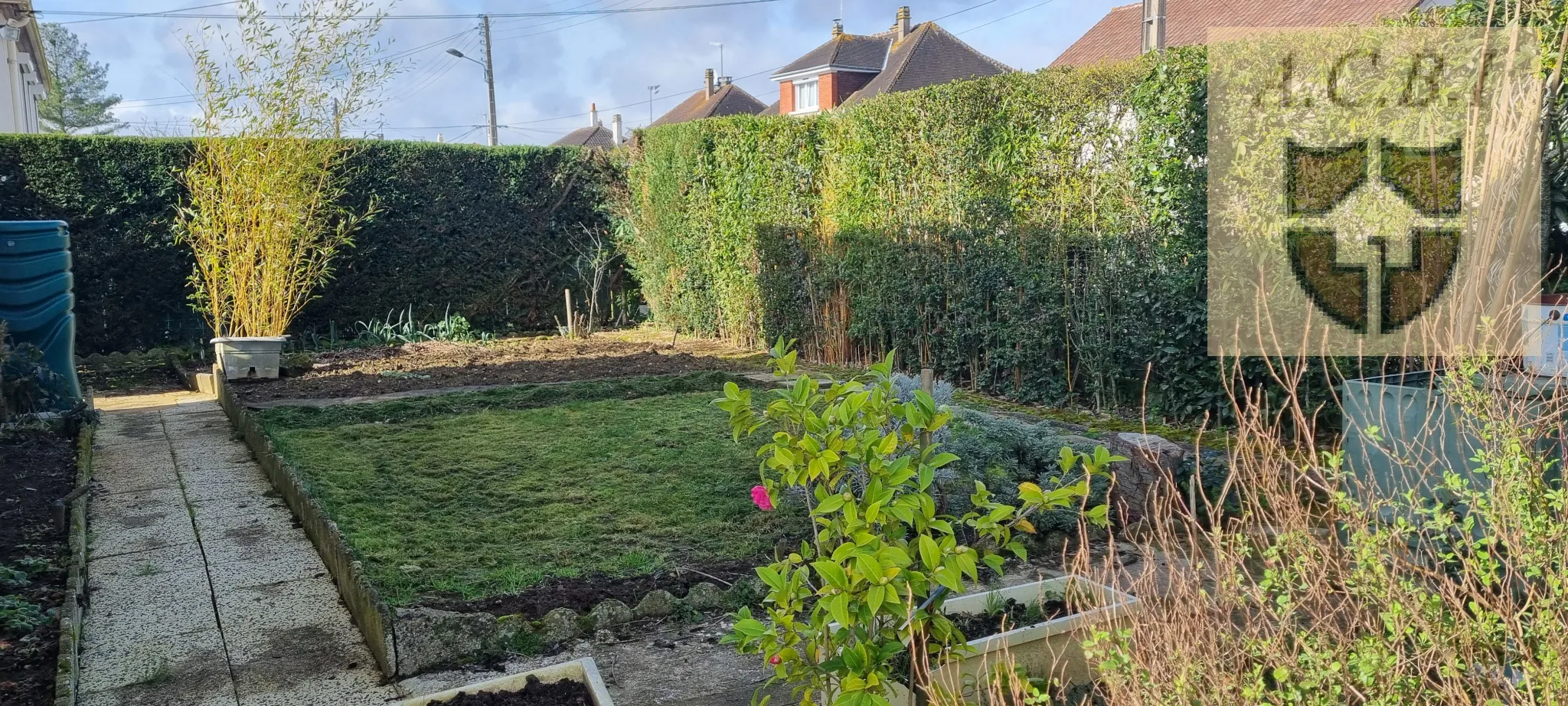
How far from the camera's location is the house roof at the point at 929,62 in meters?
33.3

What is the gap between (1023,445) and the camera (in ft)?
16.3

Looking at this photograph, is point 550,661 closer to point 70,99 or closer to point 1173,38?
point 1173,38

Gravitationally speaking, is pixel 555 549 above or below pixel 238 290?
below

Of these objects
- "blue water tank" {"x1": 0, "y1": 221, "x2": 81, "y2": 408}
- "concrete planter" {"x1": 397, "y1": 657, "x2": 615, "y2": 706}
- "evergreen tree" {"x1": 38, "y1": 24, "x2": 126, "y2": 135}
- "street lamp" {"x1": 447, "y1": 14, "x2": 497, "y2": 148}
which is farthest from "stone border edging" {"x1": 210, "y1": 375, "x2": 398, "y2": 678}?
"evergreen tree" {"x1": 38, "y1": 24, "x2": 126, "y2": 135}

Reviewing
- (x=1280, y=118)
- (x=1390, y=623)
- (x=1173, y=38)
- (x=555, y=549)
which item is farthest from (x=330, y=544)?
(x=1173, y=38)

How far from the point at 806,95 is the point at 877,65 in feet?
9.24

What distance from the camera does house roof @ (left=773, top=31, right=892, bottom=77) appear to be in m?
35.5

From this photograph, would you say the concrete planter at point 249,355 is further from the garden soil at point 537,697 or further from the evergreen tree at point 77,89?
the evergreen tree at point 77,89

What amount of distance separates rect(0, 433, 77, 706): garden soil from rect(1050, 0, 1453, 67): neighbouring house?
16.4 metres

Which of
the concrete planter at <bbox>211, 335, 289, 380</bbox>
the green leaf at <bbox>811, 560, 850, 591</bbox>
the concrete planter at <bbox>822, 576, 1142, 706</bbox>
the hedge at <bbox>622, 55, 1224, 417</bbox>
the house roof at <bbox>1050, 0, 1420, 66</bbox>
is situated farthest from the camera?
the house roof at <bbox>1050, 0, 1420, 66</bbox>

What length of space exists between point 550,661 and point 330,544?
1353 millimetres

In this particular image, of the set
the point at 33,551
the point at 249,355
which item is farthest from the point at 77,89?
the point at 33,551

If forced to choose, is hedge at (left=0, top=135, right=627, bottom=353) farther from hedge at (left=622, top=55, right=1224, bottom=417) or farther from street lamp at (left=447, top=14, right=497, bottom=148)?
street lamp at (left=447, top=14, right=497, bottom=148)

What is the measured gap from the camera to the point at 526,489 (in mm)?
5246
